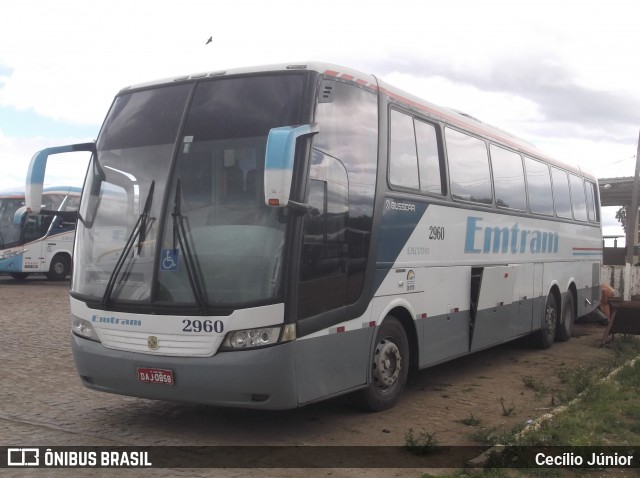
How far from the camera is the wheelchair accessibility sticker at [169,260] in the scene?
21.8ft

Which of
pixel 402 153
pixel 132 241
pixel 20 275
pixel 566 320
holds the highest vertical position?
pixel 402 153

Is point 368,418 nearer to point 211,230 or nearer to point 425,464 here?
point 425,464

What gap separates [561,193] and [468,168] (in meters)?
5.25

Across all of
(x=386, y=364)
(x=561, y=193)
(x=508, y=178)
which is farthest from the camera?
(x=561, y=193)

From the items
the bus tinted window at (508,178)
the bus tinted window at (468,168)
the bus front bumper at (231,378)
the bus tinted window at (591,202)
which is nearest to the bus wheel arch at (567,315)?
the bus tinted window at (591,202)

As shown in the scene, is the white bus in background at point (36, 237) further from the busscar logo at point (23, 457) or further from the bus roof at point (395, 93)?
the busscar logo at point (23, 457)

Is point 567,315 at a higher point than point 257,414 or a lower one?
higher

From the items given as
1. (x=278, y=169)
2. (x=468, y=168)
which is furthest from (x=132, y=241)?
(x=468, y=168)

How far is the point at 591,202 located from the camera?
17.1m

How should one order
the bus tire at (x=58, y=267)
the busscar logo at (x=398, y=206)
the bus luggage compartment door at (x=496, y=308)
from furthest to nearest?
the bus tire at (x=58, y=267) < the bus luggage compartment door at (x=496, y=308) < the busscar logo at (x=398, y=206)

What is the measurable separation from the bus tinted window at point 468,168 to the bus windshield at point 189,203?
3.55 m

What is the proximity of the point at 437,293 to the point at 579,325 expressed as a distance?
10310 millimetres

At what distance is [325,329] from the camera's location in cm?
692

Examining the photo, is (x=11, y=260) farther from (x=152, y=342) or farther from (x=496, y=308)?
(x=152, y=342)
